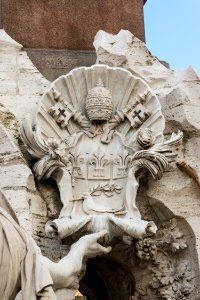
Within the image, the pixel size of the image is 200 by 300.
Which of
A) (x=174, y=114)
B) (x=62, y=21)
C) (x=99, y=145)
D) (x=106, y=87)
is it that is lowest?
(x=99, y=145)

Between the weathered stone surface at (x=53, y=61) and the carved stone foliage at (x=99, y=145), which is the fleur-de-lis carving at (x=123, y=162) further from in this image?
the weathered stone surface at (x=53, y=61)

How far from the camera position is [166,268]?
8016 millimetres

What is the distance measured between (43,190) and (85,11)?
1.75m

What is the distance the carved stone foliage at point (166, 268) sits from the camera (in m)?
7.93

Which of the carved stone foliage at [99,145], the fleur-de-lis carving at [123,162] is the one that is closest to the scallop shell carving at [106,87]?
the carved stone foliage at [99,145]

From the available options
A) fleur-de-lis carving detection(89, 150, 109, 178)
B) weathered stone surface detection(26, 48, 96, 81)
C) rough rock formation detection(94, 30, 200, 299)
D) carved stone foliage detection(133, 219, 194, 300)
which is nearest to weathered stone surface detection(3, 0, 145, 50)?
weathered stone surface detection(26, 48, 96, 81)

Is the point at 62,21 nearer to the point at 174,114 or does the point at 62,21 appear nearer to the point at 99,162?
the point at 174,114

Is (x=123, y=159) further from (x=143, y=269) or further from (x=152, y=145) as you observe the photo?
(x=143, y=269)

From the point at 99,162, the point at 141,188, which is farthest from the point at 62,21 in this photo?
the point at 141,188

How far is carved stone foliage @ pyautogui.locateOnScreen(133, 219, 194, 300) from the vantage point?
793 cm

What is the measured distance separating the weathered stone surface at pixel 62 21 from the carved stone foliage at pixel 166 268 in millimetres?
1755

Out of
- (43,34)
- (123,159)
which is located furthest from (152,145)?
(43,34)

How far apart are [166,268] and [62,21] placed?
221 centimetres

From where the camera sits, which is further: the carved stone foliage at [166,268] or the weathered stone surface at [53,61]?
the weathered stone surface at [53,61]
